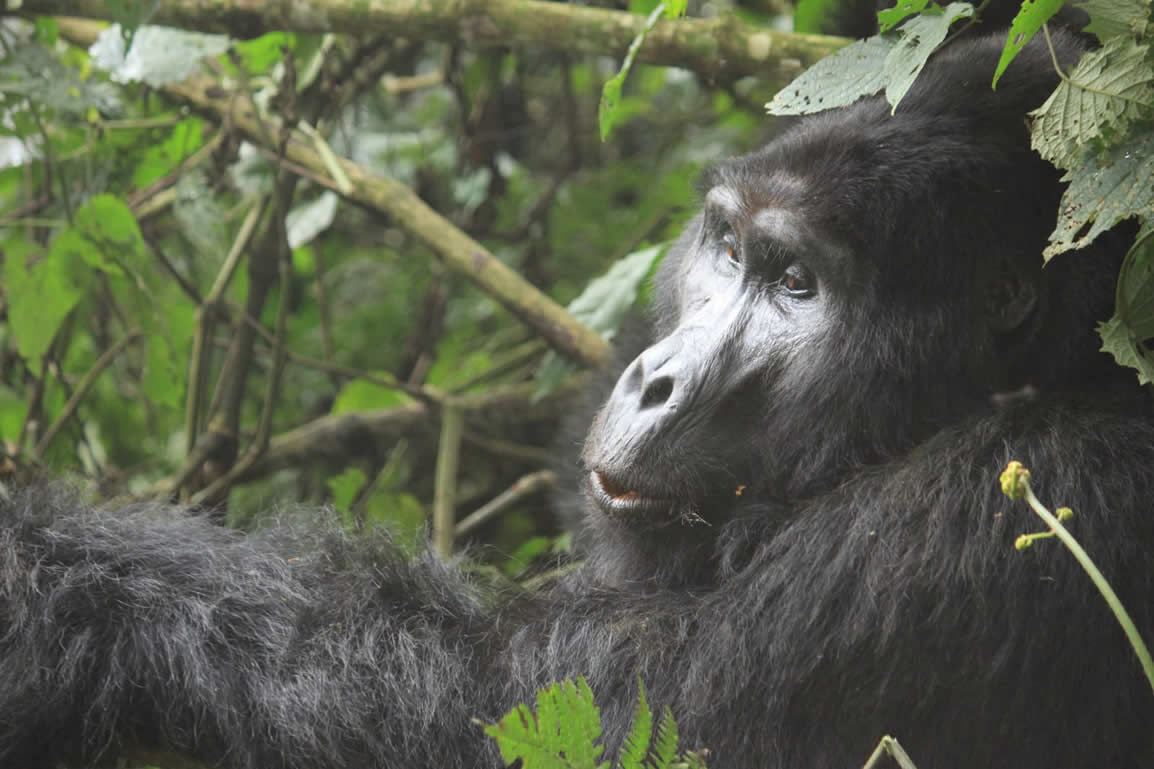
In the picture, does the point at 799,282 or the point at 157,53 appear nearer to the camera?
the point at 799,282

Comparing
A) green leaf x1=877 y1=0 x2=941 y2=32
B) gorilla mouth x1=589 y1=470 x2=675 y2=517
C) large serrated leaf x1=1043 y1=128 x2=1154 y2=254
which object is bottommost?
gorilla mouth x1=589 y1=470 x2=675 y2=517

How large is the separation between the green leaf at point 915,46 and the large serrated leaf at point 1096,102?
0.25 meters

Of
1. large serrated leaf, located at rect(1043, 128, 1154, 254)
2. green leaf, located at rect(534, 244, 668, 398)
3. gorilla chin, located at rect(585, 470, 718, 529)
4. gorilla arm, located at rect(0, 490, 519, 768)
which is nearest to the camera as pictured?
large serrated leaf, located at rect(1043, 128, 1154, 254)

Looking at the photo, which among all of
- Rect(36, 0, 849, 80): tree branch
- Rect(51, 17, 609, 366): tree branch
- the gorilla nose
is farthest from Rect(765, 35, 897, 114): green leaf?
Rect(51, 17, 609, 366): tree branch

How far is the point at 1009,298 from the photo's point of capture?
289cm

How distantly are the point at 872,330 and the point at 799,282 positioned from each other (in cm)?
22

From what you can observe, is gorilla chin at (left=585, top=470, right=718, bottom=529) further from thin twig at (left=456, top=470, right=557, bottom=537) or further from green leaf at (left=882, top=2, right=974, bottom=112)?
thin twig at (left=456, top=470, right=557, bottom=537)

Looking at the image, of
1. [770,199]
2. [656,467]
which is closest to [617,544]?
[656,467]

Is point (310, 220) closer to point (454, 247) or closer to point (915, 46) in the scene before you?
point (454, 247)

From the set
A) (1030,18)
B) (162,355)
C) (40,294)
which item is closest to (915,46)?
(1030,18)

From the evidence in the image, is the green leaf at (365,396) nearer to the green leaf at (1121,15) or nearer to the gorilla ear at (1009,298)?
the gorilla ear at (1009,298)

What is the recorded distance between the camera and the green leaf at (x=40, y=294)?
159 inches

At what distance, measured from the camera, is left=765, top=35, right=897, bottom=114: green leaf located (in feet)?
8.84

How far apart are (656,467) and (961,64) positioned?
3.93ft
